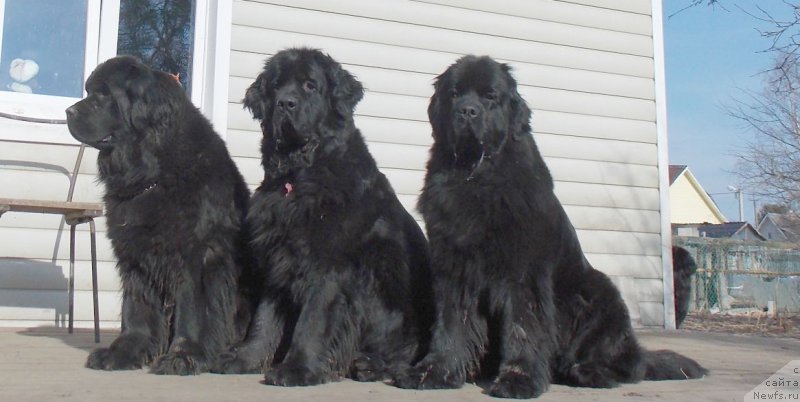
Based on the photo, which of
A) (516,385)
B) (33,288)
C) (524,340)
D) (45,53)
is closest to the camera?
(516,385)

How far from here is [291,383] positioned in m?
3.25

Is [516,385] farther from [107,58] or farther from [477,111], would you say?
[107,58]

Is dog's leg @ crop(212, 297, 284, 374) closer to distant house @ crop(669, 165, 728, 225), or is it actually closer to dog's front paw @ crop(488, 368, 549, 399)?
dog's front paw @ crop(488, 368, 549, 399)

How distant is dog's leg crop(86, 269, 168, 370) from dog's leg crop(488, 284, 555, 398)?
5.48ft

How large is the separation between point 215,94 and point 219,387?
3257 millimetres

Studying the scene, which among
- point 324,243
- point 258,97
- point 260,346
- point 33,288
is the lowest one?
point 260,346

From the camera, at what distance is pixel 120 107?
3.82 meters

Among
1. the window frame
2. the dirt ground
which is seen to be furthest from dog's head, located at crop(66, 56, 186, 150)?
the dirt ground

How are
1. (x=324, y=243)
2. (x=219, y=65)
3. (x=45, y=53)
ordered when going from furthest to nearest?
(x=219, y=65) → (x=45, y=53) → (x=324, y=243)

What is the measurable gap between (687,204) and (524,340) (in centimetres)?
5709

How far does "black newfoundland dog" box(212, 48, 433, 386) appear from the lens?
3482 millimetres

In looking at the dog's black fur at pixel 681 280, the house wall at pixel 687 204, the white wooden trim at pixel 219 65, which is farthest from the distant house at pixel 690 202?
the white wooden trim at pixel 219 65

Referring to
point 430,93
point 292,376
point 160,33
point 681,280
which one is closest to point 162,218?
point 292,376

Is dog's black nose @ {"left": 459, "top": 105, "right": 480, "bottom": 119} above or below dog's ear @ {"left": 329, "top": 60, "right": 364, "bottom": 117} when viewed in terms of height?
below
